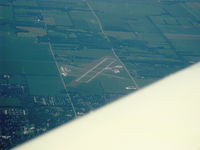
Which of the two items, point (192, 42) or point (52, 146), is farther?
point (192, 42)

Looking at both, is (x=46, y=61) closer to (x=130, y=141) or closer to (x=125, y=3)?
(x=125, y=3)

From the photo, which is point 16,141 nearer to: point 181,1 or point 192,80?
point 192,80

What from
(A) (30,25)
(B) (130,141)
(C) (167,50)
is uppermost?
(A) (30,25)

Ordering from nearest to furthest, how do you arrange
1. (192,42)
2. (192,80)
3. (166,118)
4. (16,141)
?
1. (166,118)
2. (192,80)
3. (16,141)
4. (192,42)

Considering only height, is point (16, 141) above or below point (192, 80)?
above

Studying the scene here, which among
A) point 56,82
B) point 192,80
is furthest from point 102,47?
point 192,80

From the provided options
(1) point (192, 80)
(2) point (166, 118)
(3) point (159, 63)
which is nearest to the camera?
(2) point (166, 118)
